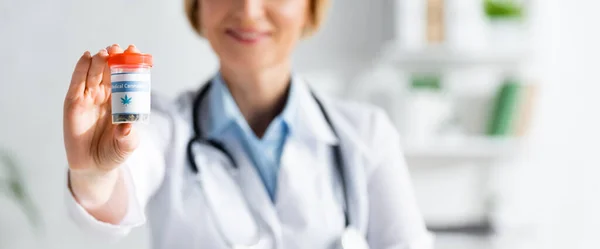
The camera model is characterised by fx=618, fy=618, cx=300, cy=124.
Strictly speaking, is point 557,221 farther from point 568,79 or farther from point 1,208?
point 1,208

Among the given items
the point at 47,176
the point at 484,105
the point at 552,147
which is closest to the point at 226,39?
the point at 47,176

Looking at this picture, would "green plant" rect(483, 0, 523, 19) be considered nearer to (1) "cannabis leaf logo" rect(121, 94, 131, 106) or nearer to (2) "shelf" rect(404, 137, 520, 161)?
(2) "shelf" rect(404, 137, 520, 161)

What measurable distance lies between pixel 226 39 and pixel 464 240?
0.97 meters

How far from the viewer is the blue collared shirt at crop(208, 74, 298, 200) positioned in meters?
0.92

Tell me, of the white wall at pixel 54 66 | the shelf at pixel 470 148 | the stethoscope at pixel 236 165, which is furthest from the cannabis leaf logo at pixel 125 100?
the shelf at pixel 470 148

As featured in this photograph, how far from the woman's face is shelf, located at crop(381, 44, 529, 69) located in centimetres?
59

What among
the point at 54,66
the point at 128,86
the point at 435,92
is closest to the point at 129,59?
the point at 128,86

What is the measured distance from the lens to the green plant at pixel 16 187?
140cm

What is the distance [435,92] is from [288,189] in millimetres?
748

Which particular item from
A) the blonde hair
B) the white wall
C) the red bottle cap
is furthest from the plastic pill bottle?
the white wall

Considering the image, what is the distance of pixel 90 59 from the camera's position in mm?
597

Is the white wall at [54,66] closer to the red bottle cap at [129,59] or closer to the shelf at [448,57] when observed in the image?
the shelf at [448,57]

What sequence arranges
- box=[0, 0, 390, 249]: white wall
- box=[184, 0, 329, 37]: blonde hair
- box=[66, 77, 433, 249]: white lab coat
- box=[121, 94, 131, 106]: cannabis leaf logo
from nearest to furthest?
box=[121, 94, 131, 106]: cannabis leaf logo, box=[66, 77, 433, 249]: white lab coat, box=[184, 0, 329, 37]: blonde hair, box=[0, 0, 390, 249]: white wall

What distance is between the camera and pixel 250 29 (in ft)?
2.86
